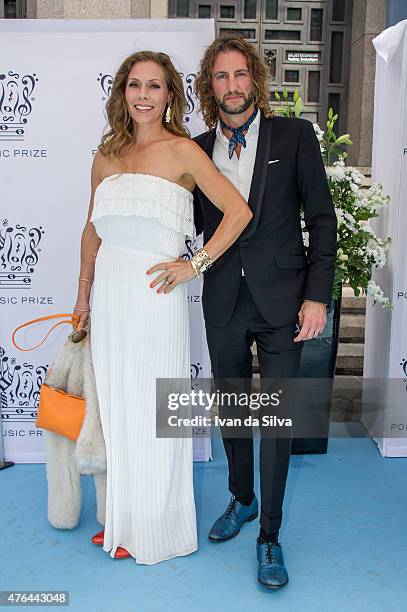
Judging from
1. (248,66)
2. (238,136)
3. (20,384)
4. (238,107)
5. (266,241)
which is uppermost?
(248,66)

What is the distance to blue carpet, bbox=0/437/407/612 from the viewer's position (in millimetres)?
2500

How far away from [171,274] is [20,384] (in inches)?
65.2

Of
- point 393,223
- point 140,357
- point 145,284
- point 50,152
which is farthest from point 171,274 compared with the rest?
point 393,223

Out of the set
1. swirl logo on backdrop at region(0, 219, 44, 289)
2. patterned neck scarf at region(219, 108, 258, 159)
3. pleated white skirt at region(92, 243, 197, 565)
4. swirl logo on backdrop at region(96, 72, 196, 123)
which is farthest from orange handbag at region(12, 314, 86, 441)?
swirl logo on backdrop at region(96, 72, 196, 123)

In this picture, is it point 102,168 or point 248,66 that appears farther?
point 102,168

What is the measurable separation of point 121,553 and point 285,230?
1534mm

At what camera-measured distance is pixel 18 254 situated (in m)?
3.57

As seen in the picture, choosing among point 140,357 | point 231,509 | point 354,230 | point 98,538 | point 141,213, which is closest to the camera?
point 141,213

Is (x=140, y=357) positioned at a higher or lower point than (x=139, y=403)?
higher

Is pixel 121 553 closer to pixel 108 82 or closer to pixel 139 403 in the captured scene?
pixel 139 403

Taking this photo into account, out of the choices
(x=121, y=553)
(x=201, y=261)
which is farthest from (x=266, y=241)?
(x=121, y=553)

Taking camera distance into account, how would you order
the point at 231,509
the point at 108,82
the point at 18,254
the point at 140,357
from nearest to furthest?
the point at 140,357, the point at 231,509, the point at 108,82, the point at 18,254

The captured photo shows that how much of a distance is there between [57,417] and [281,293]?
109 centimetres

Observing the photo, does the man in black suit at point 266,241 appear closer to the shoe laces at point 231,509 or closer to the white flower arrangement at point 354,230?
the shoe laces at point 231,509
